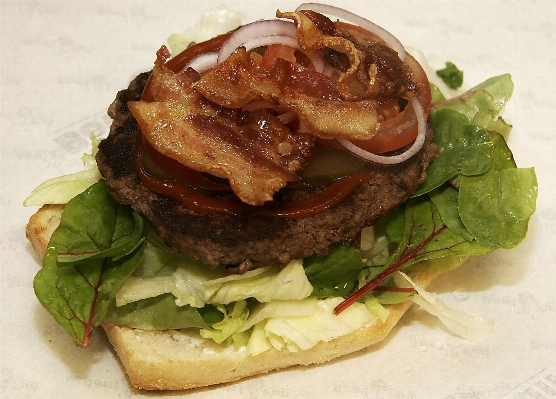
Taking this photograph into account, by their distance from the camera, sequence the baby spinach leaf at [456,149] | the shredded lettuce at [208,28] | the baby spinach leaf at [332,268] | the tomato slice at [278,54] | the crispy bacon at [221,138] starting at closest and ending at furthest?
the crispy bacon at [221,138] < the tomato slice at [278,54] < the baby spinach leaf at [332,268] < the baby spinach leaf at [456,149] < the shredded lettuce at [208,28]

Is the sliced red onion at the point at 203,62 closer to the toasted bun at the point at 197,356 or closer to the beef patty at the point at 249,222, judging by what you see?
the beef patty at the point at 249,222

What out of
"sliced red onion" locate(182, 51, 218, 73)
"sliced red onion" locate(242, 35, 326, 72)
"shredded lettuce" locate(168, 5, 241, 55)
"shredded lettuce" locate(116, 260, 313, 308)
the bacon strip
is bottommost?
"shredded lettuce" locate(116, 260, 313, 308)

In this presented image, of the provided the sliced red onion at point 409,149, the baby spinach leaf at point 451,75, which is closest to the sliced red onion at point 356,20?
the sliced red onion at point 409,149

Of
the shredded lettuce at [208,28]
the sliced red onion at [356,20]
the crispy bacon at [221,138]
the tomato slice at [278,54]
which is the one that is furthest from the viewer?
the shredded lettuce at [208,28]

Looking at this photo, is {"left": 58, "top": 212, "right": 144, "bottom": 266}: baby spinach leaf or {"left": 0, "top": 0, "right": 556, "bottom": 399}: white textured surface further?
{"left": 0, "top": 0, "right": 556, "bottom": 399}: white textured surface

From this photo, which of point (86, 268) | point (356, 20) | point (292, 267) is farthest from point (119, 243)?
point (356, 20)

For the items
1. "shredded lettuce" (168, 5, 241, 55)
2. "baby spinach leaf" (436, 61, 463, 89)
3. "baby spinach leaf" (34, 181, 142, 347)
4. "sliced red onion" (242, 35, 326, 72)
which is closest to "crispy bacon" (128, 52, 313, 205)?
"sliced red onion" (242, 35, 326, 72)

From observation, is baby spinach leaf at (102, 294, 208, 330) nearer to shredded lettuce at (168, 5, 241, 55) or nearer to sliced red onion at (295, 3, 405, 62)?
sliced red onion at (295, 3, 405, 62)
